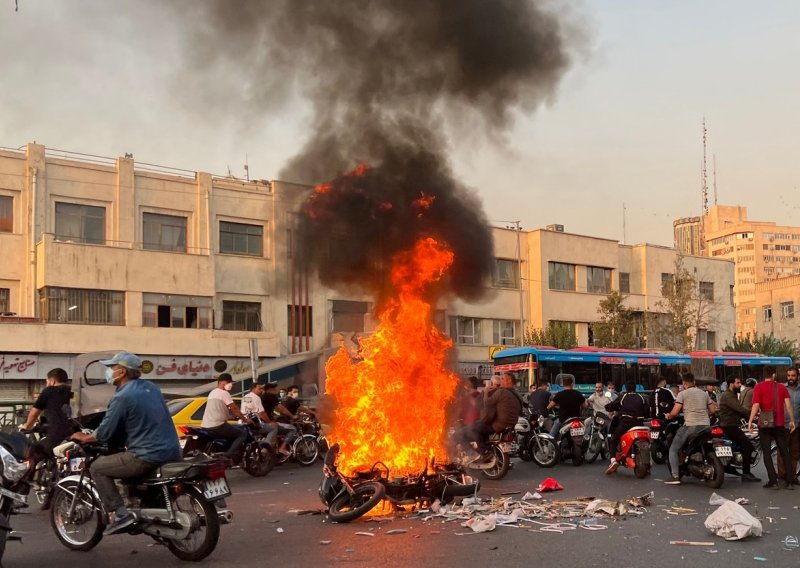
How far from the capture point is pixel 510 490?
37.8ft

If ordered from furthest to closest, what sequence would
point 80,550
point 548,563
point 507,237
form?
point 507,237
point 80,550
point 548,563

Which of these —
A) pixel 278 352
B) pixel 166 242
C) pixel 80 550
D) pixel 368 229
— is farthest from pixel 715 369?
pixel 80 550

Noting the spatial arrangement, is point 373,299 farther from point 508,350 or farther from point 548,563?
point 508,350

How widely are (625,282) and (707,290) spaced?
8.33 meters

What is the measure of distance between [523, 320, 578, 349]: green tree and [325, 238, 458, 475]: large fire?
Answer: 107ft

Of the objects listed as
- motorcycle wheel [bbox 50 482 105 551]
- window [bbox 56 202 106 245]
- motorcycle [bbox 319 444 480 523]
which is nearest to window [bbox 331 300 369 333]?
window [bbox 56 202 106 245]

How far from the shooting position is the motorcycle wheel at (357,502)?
8.69 meters

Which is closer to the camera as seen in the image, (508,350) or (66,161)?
(508,350)

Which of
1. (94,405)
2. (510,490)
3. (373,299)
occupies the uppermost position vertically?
(373,299)

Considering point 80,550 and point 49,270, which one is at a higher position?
point 49,270

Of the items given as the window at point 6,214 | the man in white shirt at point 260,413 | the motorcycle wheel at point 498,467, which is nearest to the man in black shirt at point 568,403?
the motorcycle wheel at point 498,467

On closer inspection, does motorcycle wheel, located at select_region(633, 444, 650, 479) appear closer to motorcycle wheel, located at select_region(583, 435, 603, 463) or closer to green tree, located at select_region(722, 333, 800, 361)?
motorcycle wheel, located at select_region(583, 435, 603, 463)

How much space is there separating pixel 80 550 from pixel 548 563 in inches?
165

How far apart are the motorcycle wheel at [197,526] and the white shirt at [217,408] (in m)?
6.01
